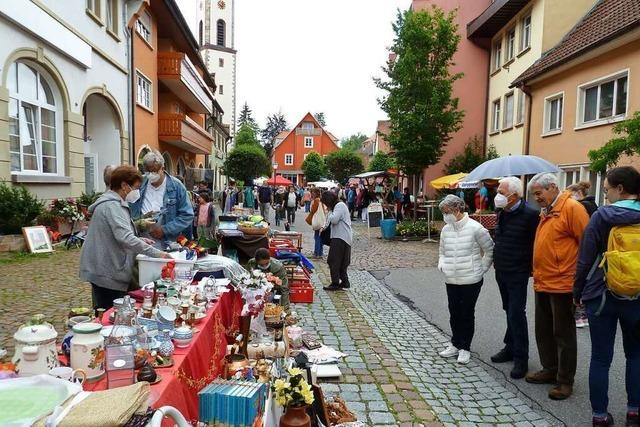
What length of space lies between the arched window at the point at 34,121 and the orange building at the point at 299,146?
57185mm

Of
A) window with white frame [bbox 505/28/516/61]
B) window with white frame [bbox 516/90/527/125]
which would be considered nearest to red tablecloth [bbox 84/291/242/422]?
window with white frame [bbox 516/90/527/125]

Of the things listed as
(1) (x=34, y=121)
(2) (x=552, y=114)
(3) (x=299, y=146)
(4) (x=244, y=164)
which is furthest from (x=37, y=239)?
(3) (x=299, y=146)

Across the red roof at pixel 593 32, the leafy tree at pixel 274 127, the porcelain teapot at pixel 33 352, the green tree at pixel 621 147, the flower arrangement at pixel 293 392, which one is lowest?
the flower arrangement at pixel 293 392

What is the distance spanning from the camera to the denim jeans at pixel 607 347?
11.3 ft

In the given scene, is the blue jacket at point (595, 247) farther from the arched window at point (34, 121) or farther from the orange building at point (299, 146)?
the orange building at point (299, 146)

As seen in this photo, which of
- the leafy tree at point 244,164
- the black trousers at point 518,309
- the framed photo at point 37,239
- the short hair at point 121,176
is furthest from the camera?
the leafy tree at point 244,164

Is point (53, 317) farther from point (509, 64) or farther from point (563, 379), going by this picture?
point (509, 64)

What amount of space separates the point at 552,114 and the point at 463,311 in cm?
1395

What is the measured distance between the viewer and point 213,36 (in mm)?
62375

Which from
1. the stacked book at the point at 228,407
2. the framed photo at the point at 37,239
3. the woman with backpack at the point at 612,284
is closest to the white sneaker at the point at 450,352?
the woman with backpack at the point at 612,284

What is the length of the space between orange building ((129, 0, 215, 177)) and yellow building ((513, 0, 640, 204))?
14.4 meters

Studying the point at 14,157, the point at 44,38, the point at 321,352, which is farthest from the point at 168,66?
the point at 321,352

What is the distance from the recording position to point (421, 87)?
18094mm

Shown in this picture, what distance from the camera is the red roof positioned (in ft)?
→ 39.5
